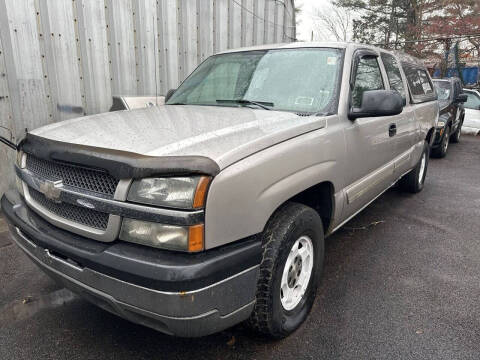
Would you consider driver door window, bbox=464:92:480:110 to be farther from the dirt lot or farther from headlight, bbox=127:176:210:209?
headlight, bbox=127:176:210:209

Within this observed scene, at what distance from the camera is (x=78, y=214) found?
1.94 metres

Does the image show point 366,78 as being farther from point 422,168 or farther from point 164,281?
point 422,168

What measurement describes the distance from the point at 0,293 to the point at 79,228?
61.8 inches

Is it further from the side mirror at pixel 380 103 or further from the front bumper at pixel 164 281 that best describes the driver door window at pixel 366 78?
the front bumper at pixel 164 281

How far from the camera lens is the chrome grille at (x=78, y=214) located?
72.7 inches

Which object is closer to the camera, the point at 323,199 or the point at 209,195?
the point at 209,195

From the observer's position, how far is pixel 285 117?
2438mm

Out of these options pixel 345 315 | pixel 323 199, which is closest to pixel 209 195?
pixel 323 199

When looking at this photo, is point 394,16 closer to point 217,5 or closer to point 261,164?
point 217,5

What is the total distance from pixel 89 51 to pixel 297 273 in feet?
13.6

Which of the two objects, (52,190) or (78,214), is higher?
(52,190)

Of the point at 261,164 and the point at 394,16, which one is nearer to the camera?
the point at 261,164

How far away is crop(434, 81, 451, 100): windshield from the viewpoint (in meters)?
8.65

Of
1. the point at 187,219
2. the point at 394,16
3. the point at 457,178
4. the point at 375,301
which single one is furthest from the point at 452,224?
the point at 394,16
